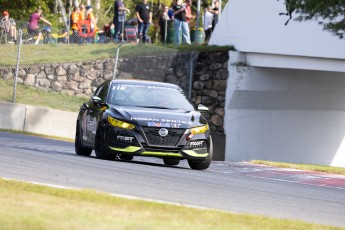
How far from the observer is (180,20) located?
111ft

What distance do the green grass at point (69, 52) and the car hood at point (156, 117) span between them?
12.4 m

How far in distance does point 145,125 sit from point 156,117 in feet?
0.84

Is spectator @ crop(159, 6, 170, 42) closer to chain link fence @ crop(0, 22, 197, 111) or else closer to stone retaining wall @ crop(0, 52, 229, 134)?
chain link fence @ crop(0, 22, 197, 111)

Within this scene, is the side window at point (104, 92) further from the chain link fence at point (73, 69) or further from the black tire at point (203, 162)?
the chain link fence at point (73, 69)

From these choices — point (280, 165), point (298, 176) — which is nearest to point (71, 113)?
point (280, 165)

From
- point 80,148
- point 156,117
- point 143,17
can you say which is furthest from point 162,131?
point 143,17

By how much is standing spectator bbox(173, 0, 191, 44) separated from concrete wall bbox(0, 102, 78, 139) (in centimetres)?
567

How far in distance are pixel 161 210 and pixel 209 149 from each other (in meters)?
7.69

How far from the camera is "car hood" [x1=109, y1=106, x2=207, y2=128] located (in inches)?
706

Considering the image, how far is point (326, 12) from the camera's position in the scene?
2006cm

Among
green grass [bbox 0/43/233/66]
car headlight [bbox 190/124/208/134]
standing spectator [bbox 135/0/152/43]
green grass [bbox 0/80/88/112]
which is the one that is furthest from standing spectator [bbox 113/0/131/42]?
car headlight [bbox 190/124/208/134]

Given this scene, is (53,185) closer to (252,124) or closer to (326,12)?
(326,12)

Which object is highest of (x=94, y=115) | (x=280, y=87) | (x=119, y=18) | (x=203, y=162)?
(x=94, y=115)

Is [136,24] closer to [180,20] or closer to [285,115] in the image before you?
[180,20]
